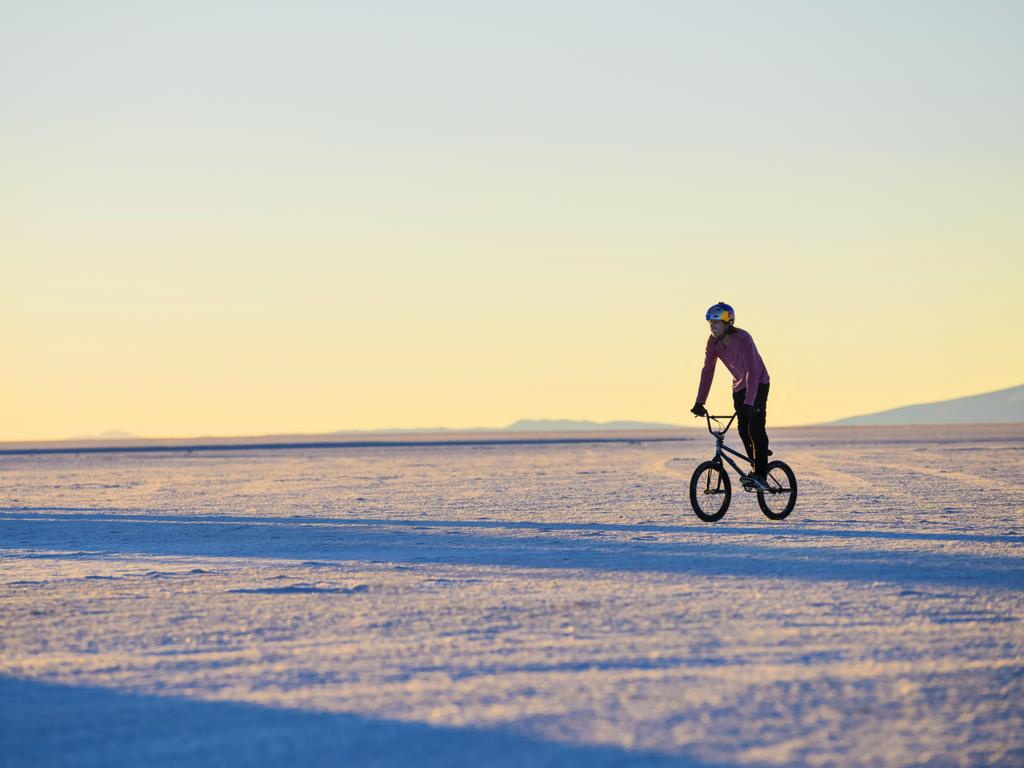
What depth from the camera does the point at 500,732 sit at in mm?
4688

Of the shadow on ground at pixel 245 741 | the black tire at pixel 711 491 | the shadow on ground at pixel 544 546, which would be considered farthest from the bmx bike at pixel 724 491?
the shadow on ground at pixel 245 741

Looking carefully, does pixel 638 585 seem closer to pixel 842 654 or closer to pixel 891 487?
pixel 842 654

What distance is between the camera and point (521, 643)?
645 centimetres

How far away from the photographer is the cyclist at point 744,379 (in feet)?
46.2

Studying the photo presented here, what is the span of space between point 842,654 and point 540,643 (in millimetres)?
1532

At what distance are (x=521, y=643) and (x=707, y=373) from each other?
8.68 m

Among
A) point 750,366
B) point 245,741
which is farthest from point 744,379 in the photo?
point 245,741

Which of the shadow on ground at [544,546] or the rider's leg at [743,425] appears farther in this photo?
the rider's leg at [743,425]

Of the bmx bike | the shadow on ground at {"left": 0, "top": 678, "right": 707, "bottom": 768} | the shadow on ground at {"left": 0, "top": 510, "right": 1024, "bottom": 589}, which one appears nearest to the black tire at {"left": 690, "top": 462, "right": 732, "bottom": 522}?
the bmx bike

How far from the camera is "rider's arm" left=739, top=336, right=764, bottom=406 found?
14210 millimetres

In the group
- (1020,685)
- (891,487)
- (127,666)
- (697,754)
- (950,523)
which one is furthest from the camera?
(891,487)

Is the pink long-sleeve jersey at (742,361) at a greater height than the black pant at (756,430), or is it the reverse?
the pink long-sleeve jersey at (742,361)

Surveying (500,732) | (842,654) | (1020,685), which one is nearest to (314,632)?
(500,732)

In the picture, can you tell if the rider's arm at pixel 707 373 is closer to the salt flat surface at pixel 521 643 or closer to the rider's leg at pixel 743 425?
the rider's leg at pixel 743 425
